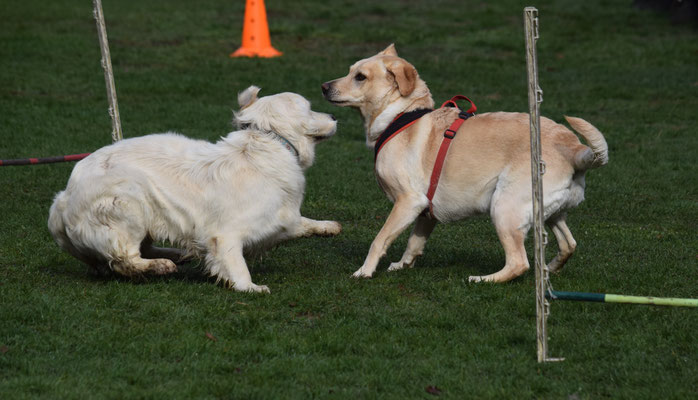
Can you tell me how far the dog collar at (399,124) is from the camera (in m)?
7.23

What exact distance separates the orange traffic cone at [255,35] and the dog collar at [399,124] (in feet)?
37.1

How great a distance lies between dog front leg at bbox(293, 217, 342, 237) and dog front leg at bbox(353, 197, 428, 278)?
0.36 metres

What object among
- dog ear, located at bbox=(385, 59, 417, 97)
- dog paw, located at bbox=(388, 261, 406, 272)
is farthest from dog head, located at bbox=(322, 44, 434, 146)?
dog paw, located at bbox=(388, 261, 406, 272)

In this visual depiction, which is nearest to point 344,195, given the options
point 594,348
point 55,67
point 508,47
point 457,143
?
point 457,143

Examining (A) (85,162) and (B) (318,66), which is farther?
(B) (318,66)

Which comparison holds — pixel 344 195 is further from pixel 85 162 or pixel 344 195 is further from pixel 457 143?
pixel 85 162

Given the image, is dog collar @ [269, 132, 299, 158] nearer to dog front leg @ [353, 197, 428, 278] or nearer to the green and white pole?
dog front leg @ [353, 197, 428, 278]

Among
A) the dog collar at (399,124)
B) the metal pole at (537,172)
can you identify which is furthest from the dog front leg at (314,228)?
the metal pole at (537,172)

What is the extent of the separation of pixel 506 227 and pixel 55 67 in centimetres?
1258

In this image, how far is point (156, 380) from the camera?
4.84 m

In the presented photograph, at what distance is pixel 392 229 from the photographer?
7.01 metres

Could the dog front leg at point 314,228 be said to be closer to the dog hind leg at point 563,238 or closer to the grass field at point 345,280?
the grass field at point 345,280

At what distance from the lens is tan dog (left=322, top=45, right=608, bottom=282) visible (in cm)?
662

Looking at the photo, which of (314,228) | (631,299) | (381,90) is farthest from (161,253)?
(631,299)
